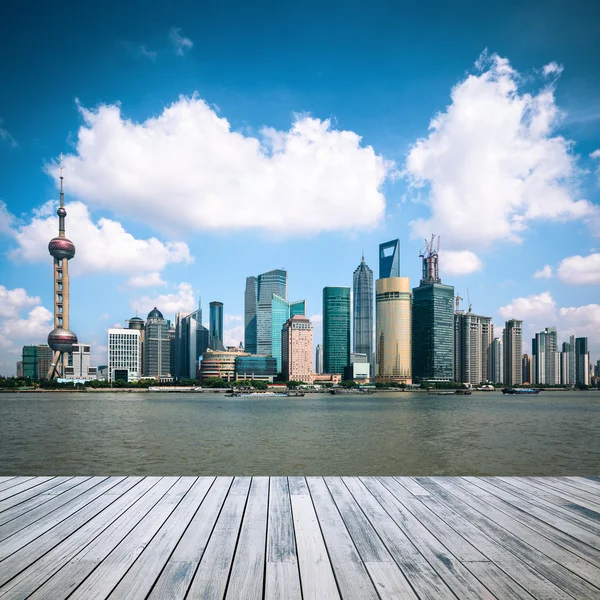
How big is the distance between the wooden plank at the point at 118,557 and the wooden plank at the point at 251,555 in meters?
0.94

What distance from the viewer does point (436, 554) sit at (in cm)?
462

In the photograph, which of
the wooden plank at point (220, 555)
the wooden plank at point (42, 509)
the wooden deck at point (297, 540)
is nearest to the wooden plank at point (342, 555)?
the wooden deck at point (297, 540)

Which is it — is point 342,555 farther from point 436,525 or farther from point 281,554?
point 436,525

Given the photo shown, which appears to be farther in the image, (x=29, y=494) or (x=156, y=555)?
(x=29, y=494)

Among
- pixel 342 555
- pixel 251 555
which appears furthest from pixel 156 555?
pixel 342 555

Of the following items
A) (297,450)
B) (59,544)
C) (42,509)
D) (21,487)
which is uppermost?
(59,544)

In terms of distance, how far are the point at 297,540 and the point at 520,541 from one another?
2297mm

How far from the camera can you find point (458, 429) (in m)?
48.3

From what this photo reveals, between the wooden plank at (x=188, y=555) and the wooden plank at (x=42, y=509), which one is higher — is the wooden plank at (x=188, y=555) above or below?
above

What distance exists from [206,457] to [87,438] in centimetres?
1650

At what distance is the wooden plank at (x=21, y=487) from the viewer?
6.86 metres

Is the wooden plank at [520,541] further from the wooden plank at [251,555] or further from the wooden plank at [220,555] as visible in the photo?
the wooden plank at [220,555]

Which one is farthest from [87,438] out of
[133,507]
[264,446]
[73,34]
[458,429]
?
[133,507]

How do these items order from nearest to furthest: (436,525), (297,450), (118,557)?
(118,557) < (436,525) < (297,450)
